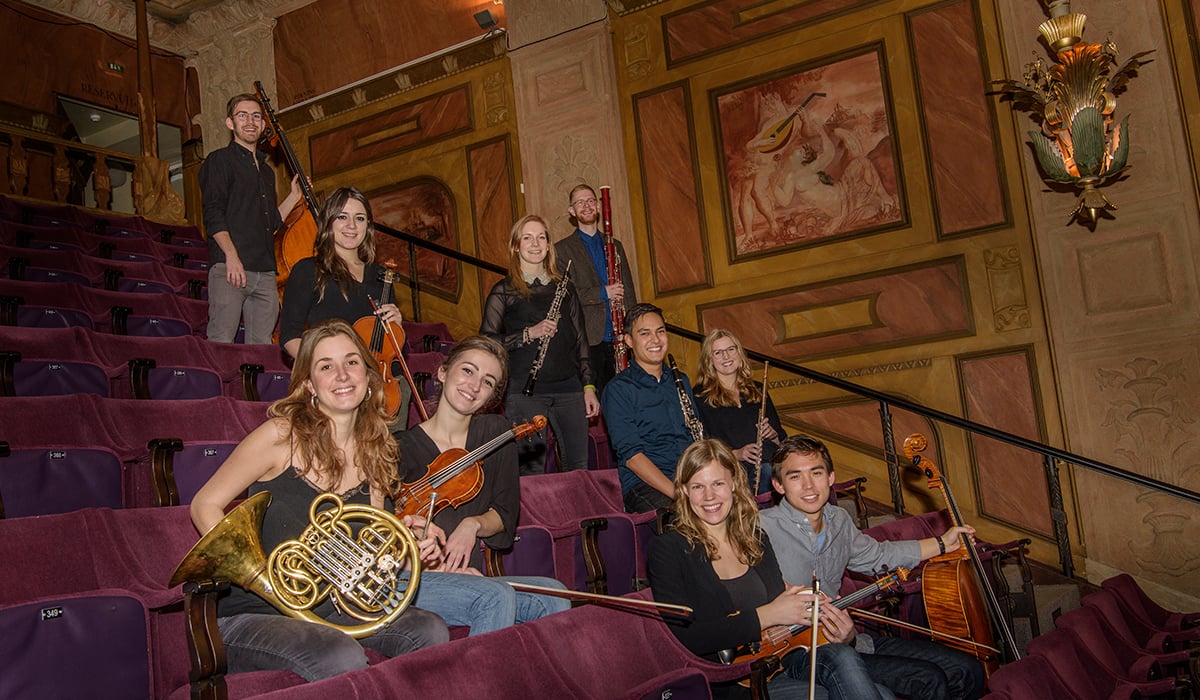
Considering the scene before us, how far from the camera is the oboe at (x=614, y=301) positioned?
393 centimetres

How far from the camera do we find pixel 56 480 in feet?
7.95

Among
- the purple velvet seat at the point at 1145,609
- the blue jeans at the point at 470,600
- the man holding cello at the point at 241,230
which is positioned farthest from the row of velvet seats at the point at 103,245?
the purple velvet seat at the point at 1145,609

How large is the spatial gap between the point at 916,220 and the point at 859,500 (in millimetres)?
1529

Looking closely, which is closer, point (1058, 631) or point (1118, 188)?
point (1058, 631)

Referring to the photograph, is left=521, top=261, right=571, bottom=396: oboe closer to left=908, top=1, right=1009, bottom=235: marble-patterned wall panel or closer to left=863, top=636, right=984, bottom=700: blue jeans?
left=863, top=636, right=984, bottom=700: blue jeans

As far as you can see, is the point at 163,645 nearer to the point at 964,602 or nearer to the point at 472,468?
the point at 472,468

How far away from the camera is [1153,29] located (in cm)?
420

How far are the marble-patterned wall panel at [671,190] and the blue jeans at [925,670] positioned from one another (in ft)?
9.19

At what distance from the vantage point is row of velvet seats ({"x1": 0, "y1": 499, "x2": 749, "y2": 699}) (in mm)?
1598

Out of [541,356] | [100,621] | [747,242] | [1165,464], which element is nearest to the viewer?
[100,621]

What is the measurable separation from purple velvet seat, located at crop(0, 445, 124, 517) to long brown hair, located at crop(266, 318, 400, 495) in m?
0.77

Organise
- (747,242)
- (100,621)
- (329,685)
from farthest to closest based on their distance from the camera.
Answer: (747,242)
(100,621)
(329,685)

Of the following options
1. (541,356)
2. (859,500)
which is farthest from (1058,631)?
(541,356)

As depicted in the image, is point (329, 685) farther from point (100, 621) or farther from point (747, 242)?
point (747, 242)
